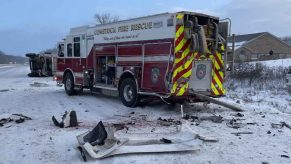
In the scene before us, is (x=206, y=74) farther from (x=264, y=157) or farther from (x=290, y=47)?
(x=290, y=47)

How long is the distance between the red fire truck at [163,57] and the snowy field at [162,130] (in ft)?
2.01

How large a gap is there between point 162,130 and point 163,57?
3098 millimetres

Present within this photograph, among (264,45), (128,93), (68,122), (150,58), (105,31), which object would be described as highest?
(264,45)

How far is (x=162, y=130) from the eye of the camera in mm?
8789

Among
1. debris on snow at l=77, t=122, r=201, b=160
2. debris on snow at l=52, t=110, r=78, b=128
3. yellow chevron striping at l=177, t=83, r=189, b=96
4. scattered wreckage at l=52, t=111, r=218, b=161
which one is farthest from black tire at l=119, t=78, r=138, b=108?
debris on snow at l=77, t=122, r=201, b=160

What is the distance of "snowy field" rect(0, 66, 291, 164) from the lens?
21.9ft

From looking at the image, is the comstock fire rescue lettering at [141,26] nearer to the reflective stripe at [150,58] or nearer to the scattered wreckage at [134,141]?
the reflective stripe at [150,58]

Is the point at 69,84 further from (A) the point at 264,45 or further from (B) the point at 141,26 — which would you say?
(A) the point at 264,45

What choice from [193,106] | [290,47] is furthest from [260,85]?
[290,47]

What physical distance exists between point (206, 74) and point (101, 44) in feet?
15.1

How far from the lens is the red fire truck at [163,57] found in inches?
434

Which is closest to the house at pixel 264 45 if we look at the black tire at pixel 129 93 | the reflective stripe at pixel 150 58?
the black tire at pixel 129 93

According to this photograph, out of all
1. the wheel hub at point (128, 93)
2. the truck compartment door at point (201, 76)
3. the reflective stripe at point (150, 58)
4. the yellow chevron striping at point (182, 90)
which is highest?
the reflective stripe at point (150, 58)

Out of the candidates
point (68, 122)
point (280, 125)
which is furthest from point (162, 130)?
point (280, 125)
